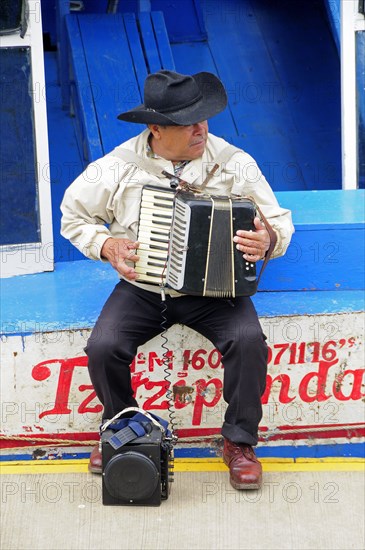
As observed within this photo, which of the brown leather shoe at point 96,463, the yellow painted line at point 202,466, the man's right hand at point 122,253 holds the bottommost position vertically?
the yellow painted line at point 202,466

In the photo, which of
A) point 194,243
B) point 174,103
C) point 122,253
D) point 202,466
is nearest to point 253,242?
point 194,243

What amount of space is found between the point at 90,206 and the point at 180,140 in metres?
0.45

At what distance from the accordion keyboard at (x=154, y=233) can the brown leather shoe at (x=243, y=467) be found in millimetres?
783

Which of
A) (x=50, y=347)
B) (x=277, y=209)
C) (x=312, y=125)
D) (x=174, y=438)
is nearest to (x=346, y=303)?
(x=277, y=209)

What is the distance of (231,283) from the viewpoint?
3729mm

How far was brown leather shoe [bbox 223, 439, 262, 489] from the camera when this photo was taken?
390 centimetres

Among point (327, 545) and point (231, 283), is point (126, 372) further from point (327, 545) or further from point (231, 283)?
point (327, 545)

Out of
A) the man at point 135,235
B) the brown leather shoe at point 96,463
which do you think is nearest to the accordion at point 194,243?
the man at point 135,235

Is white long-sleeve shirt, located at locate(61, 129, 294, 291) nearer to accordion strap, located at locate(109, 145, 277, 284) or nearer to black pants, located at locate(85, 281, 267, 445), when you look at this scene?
accordion strap, located at locate(109, 145, 277, 284)

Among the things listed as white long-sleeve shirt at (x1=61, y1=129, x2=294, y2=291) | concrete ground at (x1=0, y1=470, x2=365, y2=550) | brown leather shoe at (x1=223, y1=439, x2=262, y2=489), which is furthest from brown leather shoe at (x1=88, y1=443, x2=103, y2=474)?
white long-sleeve shirt at (x1=61, y1=129, x2=294, y2=291)

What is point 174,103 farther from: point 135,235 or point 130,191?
point 135,235

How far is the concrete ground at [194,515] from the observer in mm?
3633

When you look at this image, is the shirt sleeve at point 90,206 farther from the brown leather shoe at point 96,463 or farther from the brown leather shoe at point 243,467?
the brown leather shoe at point 243,467

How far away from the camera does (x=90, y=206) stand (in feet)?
12.9
